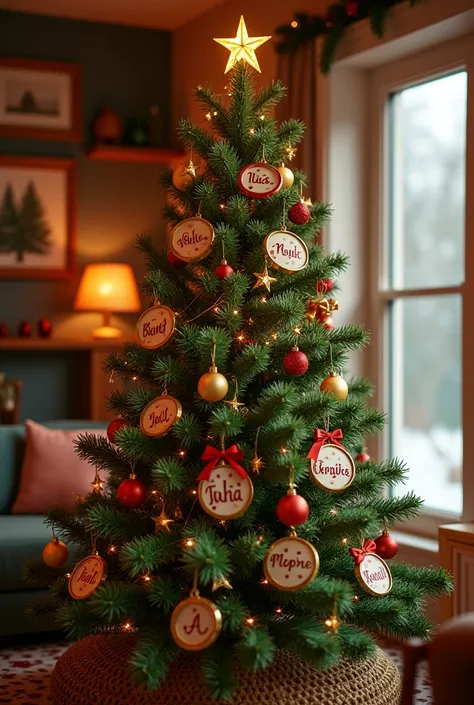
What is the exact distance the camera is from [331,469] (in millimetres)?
2475

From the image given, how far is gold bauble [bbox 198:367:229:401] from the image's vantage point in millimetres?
2410

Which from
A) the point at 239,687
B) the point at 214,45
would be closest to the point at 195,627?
the point at 239,687

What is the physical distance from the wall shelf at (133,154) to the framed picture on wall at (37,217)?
0.61 feet

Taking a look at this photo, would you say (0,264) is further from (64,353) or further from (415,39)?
(415,39)

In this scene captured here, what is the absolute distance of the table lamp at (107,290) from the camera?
19.2 ft

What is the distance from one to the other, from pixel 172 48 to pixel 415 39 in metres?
2.73

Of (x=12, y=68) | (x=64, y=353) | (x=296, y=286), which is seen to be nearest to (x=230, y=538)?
(x=296, y=286)

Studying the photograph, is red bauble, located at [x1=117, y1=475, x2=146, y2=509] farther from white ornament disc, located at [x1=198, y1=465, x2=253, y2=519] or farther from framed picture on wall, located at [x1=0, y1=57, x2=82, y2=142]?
framed picture on wall, located at [x1=0, y1=57, x2=82, y2=142]

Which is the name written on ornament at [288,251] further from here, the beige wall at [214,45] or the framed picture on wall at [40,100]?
the framed picture on wall at [40,100]

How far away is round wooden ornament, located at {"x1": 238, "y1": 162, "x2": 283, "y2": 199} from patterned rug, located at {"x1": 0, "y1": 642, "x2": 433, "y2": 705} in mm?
1573

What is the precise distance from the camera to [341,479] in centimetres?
248

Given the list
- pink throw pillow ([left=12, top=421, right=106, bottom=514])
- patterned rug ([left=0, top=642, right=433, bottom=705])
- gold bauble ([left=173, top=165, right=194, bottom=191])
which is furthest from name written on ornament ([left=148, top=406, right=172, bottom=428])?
pink throw pillow ([left=12, top=421, right=106, bottom=514])

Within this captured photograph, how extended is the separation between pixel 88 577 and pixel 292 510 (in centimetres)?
59

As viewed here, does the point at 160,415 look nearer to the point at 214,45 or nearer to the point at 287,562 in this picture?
the point at 287,562
